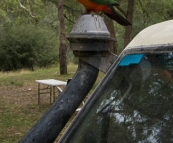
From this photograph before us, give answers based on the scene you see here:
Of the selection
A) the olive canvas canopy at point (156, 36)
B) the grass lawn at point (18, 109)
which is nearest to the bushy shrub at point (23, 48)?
the grass lawn at point (18, 109)

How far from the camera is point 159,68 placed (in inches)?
56.5

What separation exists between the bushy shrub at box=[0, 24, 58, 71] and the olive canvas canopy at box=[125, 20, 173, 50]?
2489cm

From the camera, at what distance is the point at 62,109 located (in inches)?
71.2

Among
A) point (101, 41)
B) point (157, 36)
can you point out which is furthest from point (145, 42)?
point (101, 41)

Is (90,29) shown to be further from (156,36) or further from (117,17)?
(117,17)

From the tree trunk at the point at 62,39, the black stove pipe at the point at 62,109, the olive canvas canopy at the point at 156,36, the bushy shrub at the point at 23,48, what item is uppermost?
the olive canvas canopy at the point at 156,36

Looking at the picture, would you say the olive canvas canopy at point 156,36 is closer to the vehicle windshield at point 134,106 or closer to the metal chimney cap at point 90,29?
the vehicle windshield at point 134,106

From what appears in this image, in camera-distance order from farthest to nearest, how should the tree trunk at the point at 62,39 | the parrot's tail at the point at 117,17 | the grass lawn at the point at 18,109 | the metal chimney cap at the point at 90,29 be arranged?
the tree trunk at the point at 62,39 → the grass lawn at the point at 18,109 → the parrot's tail at the point at 117,17 → the metal chimney cap at the point at 90,29

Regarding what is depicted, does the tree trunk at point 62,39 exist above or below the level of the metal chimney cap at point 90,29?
below

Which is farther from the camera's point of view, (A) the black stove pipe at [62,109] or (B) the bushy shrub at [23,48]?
(B) the bushy shrub at [23,48]

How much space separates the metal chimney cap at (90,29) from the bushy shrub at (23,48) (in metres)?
24.5

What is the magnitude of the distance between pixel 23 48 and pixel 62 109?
82.9 feet

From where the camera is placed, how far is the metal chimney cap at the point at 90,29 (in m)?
1.88

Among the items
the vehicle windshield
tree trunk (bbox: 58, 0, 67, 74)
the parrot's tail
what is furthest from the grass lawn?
the vehicle windshield
